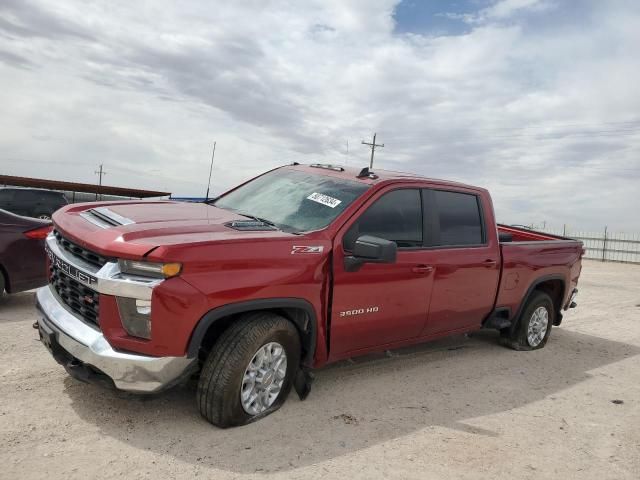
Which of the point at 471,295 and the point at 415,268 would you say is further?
the point at 471,295

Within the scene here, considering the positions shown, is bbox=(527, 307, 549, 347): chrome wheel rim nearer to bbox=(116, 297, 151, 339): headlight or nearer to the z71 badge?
the z71 badge

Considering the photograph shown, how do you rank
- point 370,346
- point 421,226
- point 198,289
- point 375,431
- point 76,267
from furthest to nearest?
point 421,226
point 370,346
point 375,431
point 76,267
point 198,289

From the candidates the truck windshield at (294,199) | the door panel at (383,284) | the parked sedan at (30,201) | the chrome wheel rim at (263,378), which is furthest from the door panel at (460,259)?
the parked sedan at (30,201)

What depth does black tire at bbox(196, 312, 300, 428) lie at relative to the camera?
3.50 metres

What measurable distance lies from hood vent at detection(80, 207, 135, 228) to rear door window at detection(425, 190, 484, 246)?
8.70 feet

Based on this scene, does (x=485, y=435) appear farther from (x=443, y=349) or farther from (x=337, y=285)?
(x=443, y=349)

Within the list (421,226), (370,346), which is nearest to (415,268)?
(421,226)

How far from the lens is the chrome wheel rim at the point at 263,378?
12.0 ft

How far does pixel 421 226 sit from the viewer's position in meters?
4.88

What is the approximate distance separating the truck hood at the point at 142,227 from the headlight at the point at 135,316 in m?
0.28

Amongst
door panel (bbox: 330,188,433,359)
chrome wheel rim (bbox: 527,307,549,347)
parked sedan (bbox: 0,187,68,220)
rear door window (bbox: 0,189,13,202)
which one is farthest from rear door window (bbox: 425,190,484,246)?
rear door window (bbox: 0,189,13,202)

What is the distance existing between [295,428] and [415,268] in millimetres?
1709

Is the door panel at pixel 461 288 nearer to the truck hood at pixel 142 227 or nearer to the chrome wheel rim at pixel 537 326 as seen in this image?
the chrome wheel rim at pixel 537 326

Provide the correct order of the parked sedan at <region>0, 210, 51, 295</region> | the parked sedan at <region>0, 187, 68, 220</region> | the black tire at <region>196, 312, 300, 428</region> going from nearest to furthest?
the black tire at <region>196, 312, 300, 428</region>, the parked sedan at <region>0, 210, 51, 295</region>, the parked sedan at <region>0, 187, 68, 220</region>
